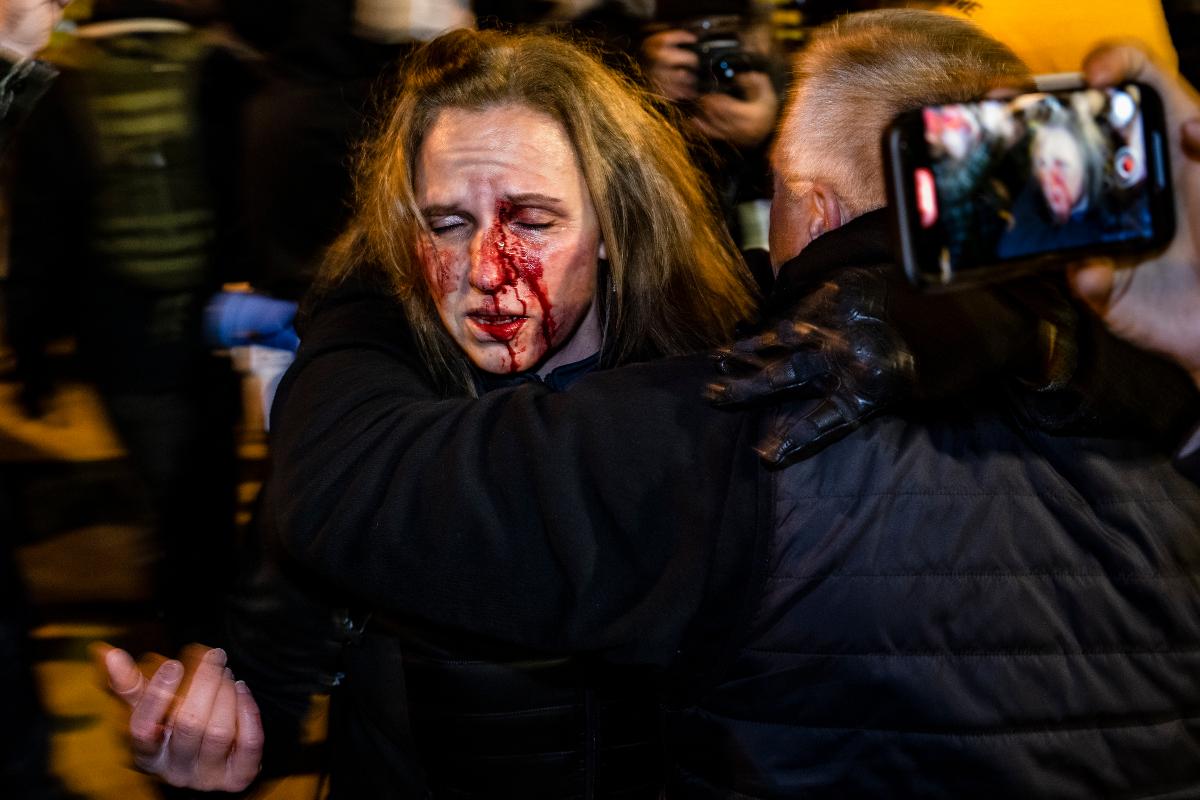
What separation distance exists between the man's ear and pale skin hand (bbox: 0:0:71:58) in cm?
145

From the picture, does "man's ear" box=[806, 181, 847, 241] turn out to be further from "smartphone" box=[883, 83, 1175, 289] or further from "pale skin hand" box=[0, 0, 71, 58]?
"pale skin hand" box=[0, 0, 71, 58]

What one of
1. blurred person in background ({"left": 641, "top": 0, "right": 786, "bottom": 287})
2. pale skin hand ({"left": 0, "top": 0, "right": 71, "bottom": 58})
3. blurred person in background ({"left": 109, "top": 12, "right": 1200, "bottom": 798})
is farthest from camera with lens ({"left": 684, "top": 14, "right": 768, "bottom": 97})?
blurred person in background ({"left": 109, "top": 12, "right": 1200, "bottom": 798})

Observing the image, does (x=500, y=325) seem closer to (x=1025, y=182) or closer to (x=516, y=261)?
(x=516, y=261)

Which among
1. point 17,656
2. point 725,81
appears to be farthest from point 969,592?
point 725,81

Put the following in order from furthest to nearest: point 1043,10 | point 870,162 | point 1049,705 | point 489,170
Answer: point 1043,10
point 489,170
point 870,162
point 1049,705

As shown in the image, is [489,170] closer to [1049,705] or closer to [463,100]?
[463,100]

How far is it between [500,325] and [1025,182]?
94cm

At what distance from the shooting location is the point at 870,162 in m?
1.24

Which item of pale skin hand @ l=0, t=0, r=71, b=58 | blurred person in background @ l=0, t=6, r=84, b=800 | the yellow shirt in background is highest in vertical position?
pale skin hand @ l=0, t=0, r=71, b=58

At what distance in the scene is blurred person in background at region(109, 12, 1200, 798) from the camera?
3.16 ft

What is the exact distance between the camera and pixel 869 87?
4.20 ft

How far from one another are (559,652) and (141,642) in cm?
229

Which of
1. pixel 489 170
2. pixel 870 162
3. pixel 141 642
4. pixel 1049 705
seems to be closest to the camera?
pixel 1049 705

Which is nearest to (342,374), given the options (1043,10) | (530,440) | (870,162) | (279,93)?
(530,440)
